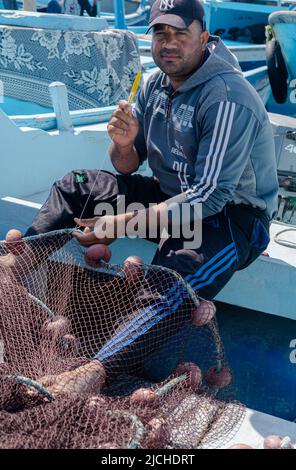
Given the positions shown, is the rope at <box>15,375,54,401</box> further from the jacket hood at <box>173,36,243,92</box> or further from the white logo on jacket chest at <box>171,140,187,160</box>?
the jacket hood at <box>173,36,243,92</box>

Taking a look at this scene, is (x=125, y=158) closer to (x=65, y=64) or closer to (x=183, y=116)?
(x=183, y=116)

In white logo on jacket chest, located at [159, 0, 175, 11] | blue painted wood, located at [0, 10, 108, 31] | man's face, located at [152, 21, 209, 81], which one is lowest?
man's face, located at [152, 21, 209, 81]

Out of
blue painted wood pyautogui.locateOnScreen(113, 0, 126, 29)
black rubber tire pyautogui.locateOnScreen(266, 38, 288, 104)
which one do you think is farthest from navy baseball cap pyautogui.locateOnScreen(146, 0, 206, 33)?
blue painted wood pyautogui.locateOnScreen(113, 0, 126, 29)

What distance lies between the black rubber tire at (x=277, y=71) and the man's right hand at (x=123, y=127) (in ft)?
16.6

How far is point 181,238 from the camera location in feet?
8.41

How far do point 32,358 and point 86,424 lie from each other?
0.61 meters

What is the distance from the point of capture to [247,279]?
3096 millimetres

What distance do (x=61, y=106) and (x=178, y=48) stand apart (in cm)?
189

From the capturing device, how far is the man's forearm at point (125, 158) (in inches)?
119

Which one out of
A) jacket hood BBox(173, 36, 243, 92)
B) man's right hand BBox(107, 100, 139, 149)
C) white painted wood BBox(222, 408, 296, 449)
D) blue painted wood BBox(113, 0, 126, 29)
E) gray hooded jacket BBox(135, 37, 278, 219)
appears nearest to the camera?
white painted wood BBox(222, 408, 296, 449)

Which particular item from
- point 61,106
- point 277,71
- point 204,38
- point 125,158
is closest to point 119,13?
point 277,71

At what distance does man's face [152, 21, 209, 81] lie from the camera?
2.57 m

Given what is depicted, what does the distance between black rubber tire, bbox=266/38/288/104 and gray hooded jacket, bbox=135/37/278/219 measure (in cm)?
493

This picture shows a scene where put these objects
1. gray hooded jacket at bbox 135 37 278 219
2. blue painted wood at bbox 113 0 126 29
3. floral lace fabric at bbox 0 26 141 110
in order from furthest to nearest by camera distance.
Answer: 1. blue painted wood at bbox 113 0 126 29
2. floral lace fabric at bbox 0 26 141 110
3. gray hooded jacket at bbox 135 37 278 219
